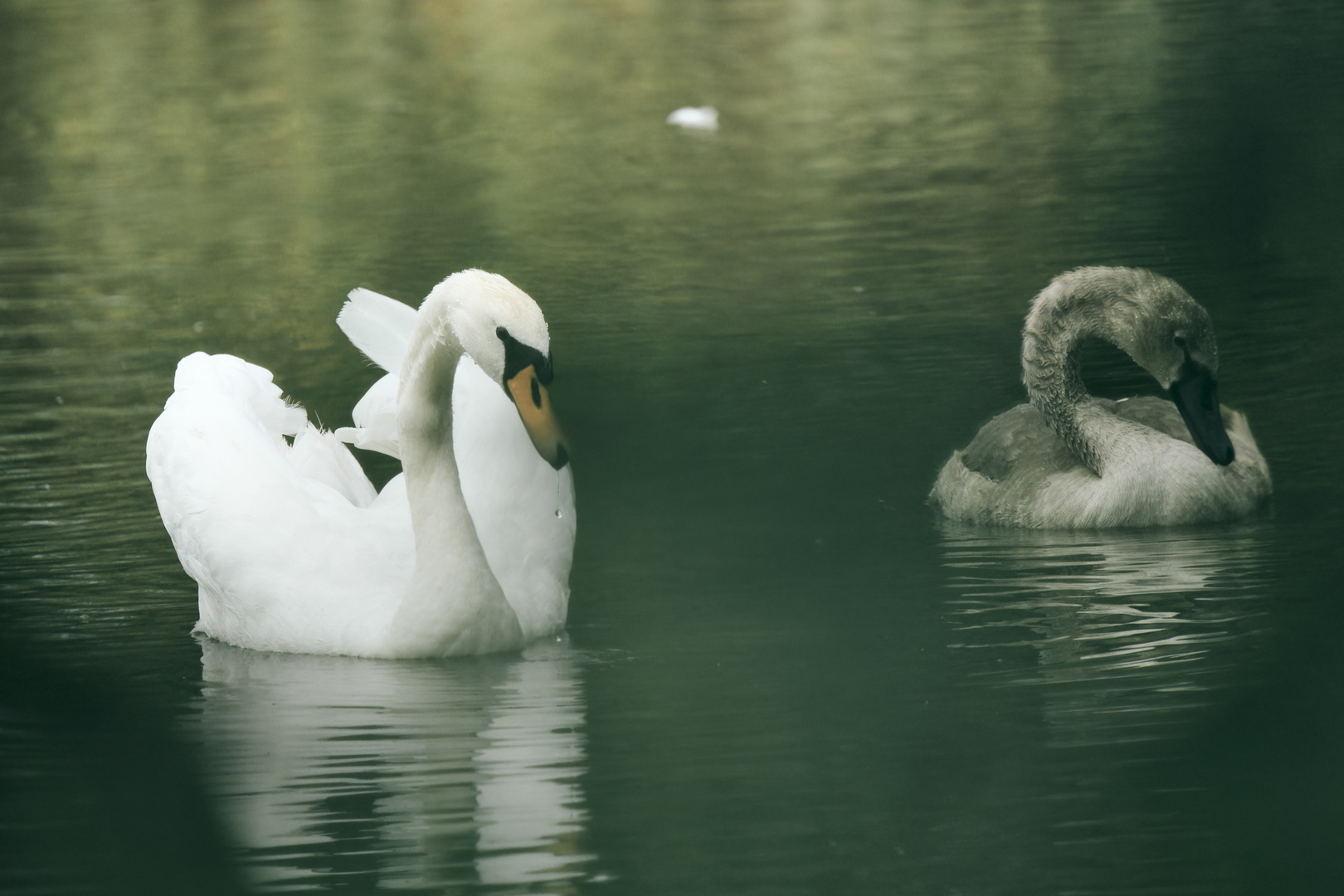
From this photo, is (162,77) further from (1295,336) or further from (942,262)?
(1295,336)

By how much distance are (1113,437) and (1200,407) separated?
370 mm

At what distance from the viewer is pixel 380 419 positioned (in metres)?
7.37

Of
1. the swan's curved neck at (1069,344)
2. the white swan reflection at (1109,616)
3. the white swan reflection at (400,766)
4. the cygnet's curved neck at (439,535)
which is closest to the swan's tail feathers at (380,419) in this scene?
the cygnet's curved neck at (439,535)

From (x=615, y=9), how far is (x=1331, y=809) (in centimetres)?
2733

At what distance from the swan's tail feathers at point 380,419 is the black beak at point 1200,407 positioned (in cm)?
317

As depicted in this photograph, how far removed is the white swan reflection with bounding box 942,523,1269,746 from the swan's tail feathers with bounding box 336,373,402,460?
2.16 m

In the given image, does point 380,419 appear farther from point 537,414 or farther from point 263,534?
point 537,414

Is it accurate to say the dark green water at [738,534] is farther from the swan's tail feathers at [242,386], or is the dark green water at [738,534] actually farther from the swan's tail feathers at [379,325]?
the swan's tail feathers at [379,325]

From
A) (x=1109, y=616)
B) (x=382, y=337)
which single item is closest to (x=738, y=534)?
(x=382, y=337)

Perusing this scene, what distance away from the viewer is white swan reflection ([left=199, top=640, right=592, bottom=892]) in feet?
16.4

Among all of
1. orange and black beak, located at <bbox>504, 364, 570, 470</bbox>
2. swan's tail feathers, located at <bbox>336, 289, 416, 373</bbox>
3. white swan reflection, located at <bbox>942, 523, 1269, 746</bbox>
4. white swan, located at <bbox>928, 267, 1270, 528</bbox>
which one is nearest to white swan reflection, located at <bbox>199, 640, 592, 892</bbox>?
orange and black beak, located at <bbox>504, 364, 570, 470</bbox>

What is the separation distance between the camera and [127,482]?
9000mm

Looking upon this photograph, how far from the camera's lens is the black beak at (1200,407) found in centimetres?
788

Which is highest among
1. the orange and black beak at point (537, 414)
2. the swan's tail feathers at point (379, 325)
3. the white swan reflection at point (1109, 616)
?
the swan's tail feathers at point (379, 325)
